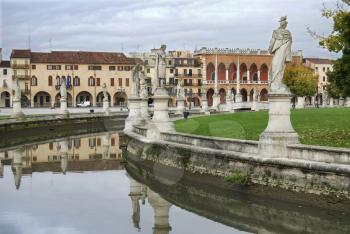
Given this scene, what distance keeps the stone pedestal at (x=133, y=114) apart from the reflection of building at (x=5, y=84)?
234 feet

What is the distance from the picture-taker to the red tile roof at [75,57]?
4075 inches

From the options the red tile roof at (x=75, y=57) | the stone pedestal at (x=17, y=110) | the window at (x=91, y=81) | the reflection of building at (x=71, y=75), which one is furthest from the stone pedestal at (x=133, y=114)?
the window at (x=91, y=81)

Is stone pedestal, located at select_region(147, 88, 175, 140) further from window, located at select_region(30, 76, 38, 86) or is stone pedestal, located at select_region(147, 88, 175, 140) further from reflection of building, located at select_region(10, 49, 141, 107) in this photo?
window, located at select_region(30, 76, 38, 86)

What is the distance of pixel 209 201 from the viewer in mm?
18000

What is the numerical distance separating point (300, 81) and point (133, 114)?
64586 mm

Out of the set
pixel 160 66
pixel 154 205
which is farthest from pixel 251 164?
pixel 160 66

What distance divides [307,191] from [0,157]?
21000 mm

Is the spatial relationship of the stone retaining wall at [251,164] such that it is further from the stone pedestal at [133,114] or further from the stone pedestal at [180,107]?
the stone pedestal at [180,107]

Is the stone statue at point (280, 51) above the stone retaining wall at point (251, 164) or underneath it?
above

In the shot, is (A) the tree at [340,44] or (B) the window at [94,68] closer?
(A) the tree at [340,44]

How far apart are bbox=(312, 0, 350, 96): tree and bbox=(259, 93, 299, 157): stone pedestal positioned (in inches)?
274

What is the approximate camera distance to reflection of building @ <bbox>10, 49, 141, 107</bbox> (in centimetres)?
10244

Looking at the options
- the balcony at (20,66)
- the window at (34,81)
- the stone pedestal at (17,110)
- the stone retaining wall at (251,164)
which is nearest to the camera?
the stone retaining wall at (251,164)

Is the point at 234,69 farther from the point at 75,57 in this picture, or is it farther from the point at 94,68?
the point at 75,57
